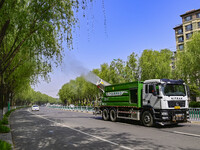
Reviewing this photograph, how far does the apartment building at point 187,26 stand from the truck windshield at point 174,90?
49.8 metres

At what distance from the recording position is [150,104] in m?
12.2

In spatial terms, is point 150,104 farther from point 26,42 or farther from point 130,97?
point 26,42

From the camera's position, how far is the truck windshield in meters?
11.8

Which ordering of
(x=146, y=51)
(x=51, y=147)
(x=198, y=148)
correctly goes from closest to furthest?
(x=198, y=148) → (x=51, y=147) → (x=146, y=51)

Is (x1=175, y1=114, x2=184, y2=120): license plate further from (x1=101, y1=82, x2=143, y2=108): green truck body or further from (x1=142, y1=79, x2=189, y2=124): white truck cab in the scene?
(x1=101, y1=82, x2=143, y2=108): green truck body

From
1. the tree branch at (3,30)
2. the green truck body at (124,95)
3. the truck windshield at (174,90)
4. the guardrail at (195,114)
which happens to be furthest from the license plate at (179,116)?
the tree branch at (3,30)

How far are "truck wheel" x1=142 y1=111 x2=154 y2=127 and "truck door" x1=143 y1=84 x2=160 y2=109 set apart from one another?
2.17ft

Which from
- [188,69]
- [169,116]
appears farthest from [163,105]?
[188,69]

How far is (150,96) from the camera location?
1230 cm

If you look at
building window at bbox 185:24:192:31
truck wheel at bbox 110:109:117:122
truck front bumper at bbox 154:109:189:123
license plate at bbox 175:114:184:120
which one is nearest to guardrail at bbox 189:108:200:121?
truck front bumper at bbox 154:109:189:123

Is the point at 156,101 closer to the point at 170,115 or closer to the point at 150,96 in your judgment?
the point at 150,96

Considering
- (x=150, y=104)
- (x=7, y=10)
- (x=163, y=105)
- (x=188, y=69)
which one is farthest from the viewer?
(x=188, y=69)

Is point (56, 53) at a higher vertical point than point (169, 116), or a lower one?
higher

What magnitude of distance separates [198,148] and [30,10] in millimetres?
8368
